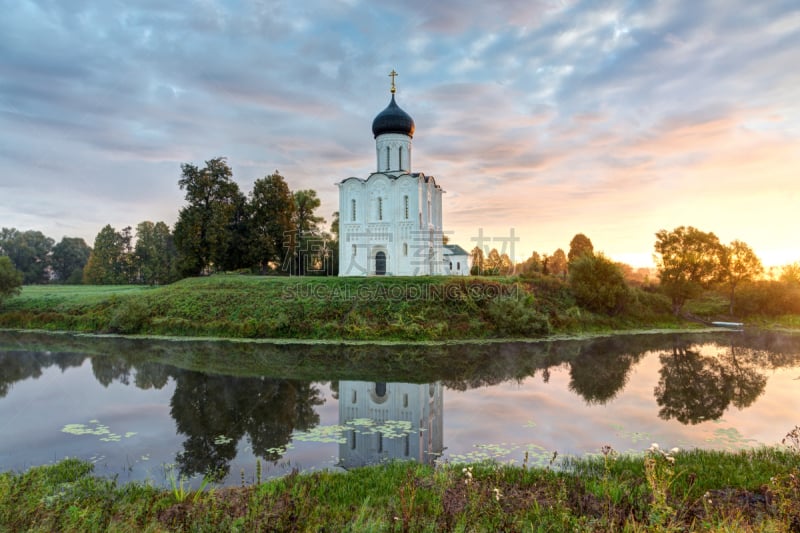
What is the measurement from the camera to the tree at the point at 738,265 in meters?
29.1

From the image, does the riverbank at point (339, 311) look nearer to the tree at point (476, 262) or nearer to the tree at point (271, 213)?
the tree at point (271, 213)

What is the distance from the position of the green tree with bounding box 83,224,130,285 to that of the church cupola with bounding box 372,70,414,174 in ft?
125

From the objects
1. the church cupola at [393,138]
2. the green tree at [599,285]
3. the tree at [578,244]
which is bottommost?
the green tree at [599,285]

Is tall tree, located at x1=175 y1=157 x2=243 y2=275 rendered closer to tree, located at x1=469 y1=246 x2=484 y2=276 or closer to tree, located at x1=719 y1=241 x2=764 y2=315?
tree, located at x1=469 y1=246 x2=484 y2=276

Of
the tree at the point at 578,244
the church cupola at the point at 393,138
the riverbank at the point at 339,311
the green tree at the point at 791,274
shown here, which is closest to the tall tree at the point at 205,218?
the riverbank at the point at 339,311

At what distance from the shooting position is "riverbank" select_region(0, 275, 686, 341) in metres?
20.0

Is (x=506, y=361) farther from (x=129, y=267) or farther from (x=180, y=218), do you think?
(x=129, y=267)

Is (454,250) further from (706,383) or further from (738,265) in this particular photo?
(706,383)

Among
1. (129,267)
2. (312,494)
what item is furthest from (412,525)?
(129,267)

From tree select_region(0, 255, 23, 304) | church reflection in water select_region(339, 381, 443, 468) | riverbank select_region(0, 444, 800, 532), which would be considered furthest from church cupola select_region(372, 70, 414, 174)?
Answer: riverbank select_region(0, 444, 800, 532)

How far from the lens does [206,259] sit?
31.9m

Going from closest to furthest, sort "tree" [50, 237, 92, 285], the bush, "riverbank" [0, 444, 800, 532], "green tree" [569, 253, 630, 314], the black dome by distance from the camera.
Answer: "riverbank" [0, 444, 800, 532] < the bush < "green tree" [569, 253, 630, 314] < the black dome < "tree" [50, 237, 92, 285]

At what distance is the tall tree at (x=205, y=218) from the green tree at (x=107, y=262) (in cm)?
2473

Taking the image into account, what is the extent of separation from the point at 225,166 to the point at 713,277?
35.5 meters
